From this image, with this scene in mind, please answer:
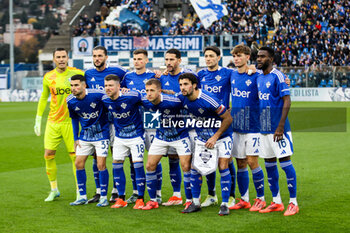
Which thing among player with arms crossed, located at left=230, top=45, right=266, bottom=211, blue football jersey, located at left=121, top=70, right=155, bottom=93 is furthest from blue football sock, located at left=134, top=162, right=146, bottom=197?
player with arms crossed, located at left=230, top=45, right=266, bottom=211

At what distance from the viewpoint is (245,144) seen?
756cm

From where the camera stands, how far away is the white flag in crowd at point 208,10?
3444 centimetres

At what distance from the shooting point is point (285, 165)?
722 cm

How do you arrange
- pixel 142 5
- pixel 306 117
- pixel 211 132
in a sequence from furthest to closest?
pixel 142 5, pixel 306 117, pixel 211 132

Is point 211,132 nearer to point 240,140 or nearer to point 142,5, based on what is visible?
point 240,140

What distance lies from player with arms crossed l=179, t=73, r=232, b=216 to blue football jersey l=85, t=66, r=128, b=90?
154 cm

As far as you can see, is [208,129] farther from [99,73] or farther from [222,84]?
[99,73]

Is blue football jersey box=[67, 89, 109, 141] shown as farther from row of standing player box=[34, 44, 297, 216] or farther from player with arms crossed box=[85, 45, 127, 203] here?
row of standing player box=[34, 44, 297, 216]

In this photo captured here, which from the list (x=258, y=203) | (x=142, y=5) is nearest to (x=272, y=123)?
(x=258, y=203)

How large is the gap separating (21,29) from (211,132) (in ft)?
408

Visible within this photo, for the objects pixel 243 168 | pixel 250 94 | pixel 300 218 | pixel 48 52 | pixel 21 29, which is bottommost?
pixel 300 218

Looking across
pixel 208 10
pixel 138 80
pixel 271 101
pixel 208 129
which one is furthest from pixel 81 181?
pixel 208 10

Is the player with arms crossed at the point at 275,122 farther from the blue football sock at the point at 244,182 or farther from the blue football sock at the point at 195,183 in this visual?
the blue football sock at the point at 195,183

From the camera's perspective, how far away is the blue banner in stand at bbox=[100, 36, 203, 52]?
36125mm
